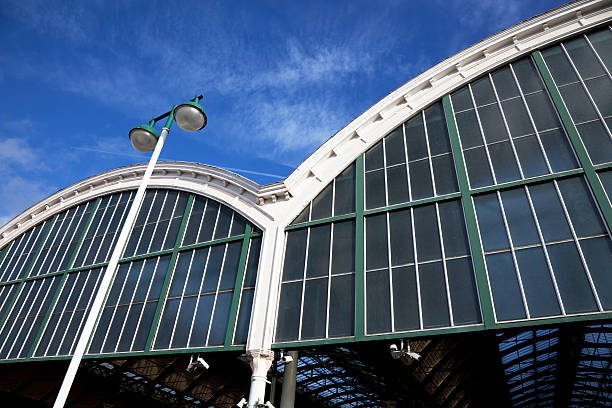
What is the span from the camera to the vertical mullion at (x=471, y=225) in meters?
12.8

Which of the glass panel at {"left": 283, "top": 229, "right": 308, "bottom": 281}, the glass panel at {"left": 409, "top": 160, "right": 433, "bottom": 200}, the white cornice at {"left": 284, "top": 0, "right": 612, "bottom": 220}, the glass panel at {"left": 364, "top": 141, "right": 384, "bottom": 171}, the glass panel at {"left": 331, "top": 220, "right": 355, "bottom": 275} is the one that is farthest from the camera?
the glass panel at {"left": 364, "top": 141, "right": 384, "bottom": 171}

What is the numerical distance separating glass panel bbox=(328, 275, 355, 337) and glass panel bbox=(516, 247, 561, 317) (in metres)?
5.51

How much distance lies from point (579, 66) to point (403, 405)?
69.9ft

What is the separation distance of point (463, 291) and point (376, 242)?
3.79 meters

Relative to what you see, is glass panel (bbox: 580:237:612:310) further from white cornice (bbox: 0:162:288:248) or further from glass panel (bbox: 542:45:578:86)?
white cornice (bbox: 0:162:288:248)

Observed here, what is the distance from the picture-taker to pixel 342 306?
1521 centimetres

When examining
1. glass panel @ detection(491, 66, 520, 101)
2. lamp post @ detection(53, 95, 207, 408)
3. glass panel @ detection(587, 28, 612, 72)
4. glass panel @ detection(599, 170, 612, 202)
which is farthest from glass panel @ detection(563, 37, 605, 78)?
lamp post @ detection(53, 95, 207, 408)

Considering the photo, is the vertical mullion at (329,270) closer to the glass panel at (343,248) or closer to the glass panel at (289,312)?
the glass panel at (343,248)

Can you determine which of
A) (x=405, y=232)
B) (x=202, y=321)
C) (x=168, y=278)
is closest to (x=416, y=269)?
(x=405, y=232)

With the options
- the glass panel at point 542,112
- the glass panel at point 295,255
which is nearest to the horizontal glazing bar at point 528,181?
the glass panel at point 542,112

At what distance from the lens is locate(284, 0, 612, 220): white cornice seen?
18.4 metres

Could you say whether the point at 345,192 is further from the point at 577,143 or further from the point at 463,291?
the point at 577,143

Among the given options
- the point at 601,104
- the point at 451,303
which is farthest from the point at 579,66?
the point at 451,303

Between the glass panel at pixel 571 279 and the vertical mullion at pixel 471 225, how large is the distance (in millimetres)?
1955
